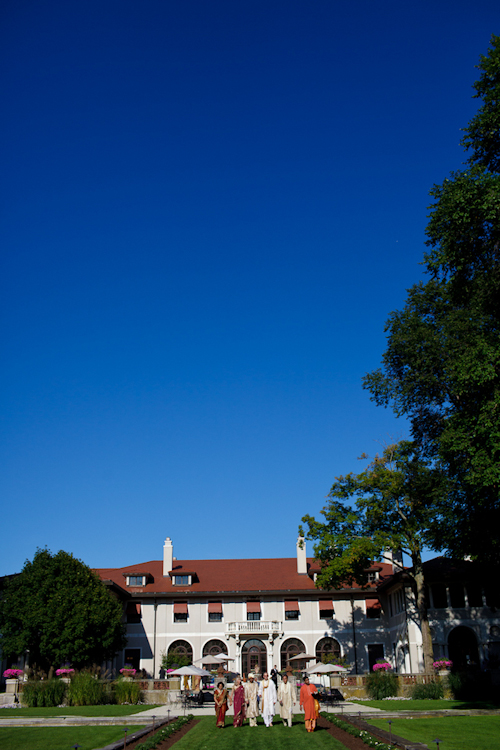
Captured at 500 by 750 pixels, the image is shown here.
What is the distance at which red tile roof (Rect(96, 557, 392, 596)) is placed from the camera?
49.7 metres

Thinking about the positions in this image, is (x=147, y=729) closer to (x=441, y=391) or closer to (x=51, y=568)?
(x=441, y=391)

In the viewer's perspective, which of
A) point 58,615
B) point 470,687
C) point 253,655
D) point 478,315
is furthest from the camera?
point 253,655

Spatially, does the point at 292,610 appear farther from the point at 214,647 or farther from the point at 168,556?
the point at 168,556

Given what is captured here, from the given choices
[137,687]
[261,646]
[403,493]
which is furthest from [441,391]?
[261,646]

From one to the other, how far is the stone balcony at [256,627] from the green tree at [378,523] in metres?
12.8

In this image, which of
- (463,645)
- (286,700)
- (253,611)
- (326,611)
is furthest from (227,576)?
(286,700)

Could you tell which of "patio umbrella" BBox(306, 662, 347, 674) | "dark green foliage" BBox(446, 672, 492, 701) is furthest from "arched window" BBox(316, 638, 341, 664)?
"patio umbrella" BBox(306, 662, 347, 674)

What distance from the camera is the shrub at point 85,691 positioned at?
27.3 meters

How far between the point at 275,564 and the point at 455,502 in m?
35.4

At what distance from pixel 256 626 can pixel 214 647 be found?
3.67 metres

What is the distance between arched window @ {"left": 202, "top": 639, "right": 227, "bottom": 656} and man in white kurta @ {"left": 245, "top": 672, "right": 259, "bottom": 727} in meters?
28.5

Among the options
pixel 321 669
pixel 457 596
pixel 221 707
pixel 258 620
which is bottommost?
pixel 221 707

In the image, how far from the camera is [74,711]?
2434cm

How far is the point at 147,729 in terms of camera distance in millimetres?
17625
